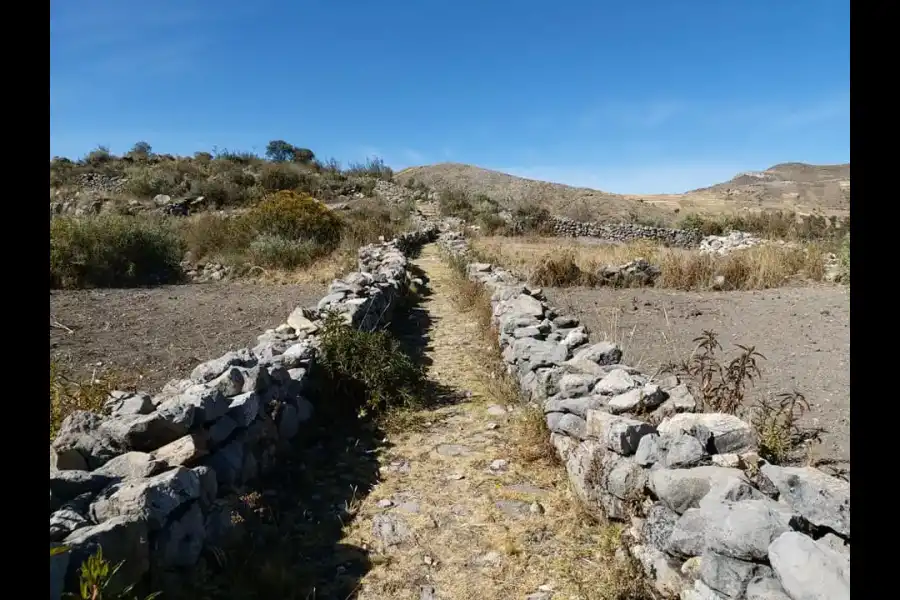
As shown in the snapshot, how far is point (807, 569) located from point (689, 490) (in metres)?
0.73

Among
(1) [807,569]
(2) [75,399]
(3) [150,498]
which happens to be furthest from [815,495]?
Answer: (2) [75,399]

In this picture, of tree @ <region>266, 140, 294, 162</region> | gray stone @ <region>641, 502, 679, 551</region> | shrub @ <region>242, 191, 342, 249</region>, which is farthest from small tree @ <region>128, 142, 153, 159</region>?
gray stone @ <region>641, 502, 679, 551</region>

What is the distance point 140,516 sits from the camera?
242cm

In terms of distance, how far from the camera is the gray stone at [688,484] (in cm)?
266

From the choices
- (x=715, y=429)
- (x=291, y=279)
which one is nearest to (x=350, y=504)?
(x=715, y=429)

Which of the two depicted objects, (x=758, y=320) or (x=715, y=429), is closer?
(x=715, y=429)

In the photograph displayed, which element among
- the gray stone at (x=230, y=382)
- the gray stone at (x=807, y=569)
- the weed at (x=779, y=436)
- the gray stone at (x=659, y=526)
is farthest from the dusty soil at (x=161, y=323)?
the gray stone at (x=807, y=569)

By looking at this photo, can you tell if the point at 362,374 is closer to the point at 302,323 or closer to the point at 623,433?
the point at 302,323

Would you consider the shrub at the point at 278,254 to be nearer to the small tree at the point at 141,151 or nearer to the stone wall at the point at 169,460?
the stone wall at the point at 169,460

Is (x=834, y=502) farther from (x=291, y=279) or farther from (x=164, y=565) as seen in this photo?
(x=291, y=279)

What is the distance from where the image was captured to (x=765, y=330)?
7.59m

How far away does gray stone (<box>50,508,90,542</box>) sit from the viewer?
217 centimetres
